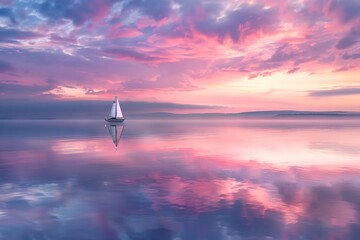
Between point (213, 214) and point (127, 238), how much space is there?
12.6 ft

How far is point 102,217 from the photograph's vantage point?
13.0 metres

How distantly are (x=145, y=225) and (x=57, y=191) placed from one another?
7429mm

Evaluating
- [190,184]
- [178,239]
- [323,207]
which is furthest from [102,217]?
[323,207]

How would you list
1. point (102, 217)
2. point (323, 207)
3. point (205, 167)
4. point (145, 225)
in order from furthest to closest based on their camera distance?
point (205, 167), point (323, 207), point (102, 217), point (145, 225)

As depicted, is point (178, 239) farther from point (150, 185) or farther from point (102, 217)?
point (150, 185)

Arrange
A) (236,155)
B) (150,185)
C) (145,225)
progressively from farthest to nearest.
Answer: (236,155), (150,185), (145,225)

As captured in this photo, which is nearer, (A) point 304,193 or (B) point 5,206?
(B) point 5,206

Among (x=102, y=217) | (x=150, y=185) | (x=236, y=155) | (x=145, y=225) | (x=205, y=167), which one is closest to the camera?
(x=145, y=225)

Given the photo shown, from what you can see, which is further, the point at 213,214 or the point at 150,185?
the point at 150,185

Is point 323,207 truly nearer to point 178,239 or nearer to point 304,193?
point 304,193

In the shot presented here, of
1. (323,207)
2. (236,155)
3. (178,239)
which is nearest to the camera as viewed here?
(178,239)

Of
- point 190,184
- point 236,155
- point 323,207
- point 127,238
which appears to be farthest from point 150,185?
point 236,155

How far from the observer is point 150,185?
18797 millimetres

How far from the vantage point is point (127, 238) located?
10938 millimetres
